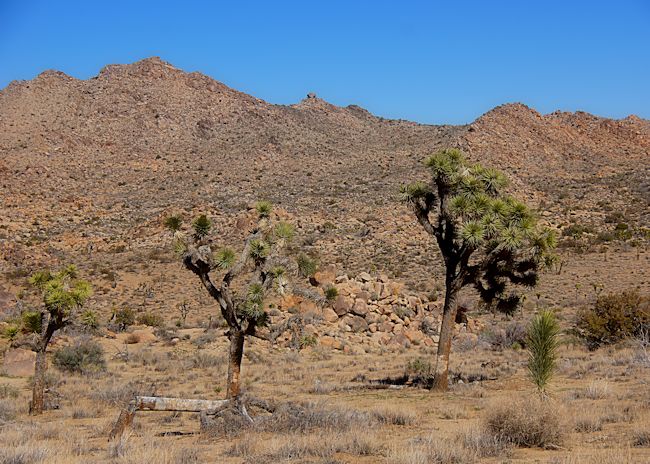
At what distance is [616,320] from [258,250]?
13.0 meters

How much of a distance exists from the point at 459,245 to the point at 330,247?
2578 centimetres

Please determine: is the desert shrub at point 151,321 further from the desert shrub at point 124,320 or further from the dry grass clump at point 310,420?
the dry grass clump at point 310,420

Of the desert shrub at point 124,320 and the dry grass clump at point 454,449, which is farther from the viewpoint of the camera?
the desert shrub at point 124,320

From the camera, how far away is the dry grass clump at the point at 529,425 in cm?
798

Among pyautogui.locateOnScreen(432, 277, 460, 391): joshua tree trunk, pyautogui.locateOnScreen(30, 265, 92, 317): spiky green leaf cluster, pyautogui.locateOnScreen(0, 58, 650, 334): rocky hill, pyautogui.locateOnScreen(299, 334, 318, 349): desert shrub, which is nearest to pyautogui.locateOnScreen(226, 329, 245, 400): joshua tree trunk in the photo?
pyautogui.locateOnScreen(30, 265, 92, 317): spiky green leaf cluster

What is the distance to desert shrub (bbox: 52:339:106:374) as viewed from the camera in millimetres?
18031

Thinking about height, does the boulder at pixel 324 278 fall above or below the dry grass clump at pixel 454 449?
above

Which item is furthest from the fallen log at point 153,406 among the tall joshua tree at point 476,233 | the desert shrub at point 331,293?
the desert shrub at point 331,293

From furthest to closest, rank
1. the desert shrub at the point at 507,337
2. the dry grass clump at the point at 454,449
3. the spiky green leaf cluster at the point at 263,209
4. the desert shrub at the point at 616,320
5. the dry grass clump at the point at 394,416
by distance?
the desert shrub at the point at 507,337
the desert shrub at the point at 616,320
the spiky green leaf cluster at the point at 263,209
the dry grass clump at the point at 394,416
the dry grass clump at the point at 454,449

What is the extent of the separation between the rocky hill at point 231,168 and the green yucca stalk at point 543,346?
2085cm

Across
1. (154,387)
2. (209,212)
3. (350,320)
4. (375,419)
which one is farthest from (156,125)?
(375,419)

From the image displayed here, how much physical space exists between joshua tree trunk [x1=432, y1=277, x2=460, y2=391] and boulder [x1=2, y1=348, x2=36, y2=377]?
11.5 meters

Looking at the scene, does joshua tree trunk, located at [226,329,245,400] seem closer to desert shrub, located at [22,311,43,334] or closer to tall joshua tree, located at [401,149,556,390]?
tall joshua tree, located at [401,149,556,390]

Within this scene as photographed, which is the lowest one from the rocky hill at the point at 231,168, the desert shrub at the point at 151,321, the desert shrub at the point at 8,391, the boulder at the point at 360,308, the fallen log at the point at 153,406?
the desert shrub at the point at 8,391
